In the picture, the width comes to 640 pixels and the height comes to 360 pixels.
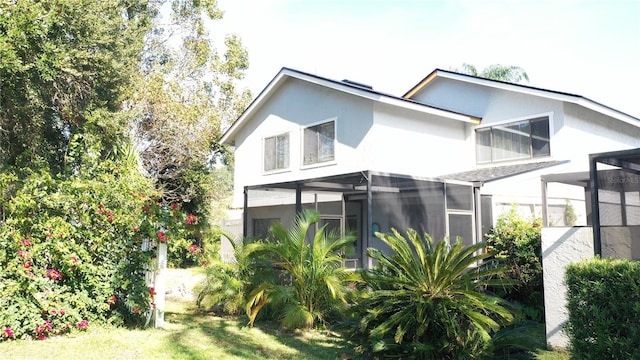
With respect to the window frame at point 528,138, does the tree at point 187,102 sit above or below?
above

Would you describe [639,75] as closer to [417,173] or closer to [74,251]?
[417,173]

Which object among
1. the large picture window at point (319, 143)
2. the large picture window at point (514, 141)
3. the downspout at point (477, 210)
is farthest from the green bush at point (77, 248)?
the large picture window at point (514, 141)

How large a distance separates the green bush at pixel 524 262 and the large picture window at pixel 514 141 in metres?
3.80

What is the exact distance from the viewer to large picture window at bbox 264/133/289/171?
15891 millimetres

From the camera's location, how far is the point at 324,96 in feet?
47.6

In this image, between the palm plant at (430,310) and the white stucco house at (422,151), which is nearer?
the palm plant at (430,310)

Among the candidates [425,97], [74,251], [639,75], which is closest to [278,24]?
[425,97]

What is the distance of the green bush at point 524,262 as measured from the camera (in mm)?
10361

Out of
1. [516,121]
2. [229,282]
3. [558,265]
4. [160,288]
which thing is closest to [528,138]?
[516,121]

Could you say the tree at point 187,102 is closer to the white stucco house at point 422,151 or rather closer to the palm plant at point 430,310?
the white stucco house at point 422,151

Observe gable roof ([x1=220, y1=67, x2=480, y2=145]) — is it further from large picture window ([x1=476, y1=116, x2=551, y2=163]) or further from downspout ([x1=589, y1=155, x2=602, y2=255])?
downspout ([x1=589, y1=155, x2=602, y2=255])

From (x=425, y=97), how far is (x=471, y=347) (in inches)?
485

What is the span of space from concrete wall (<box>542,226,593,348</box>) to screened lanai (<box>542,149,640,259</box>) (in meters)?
0.55

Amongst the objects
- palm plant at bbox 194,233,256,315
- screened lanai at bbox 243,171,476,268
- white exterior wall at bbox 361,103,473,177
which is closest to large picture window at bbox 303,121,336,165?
screened lanai at bbox 243,171,476,268
